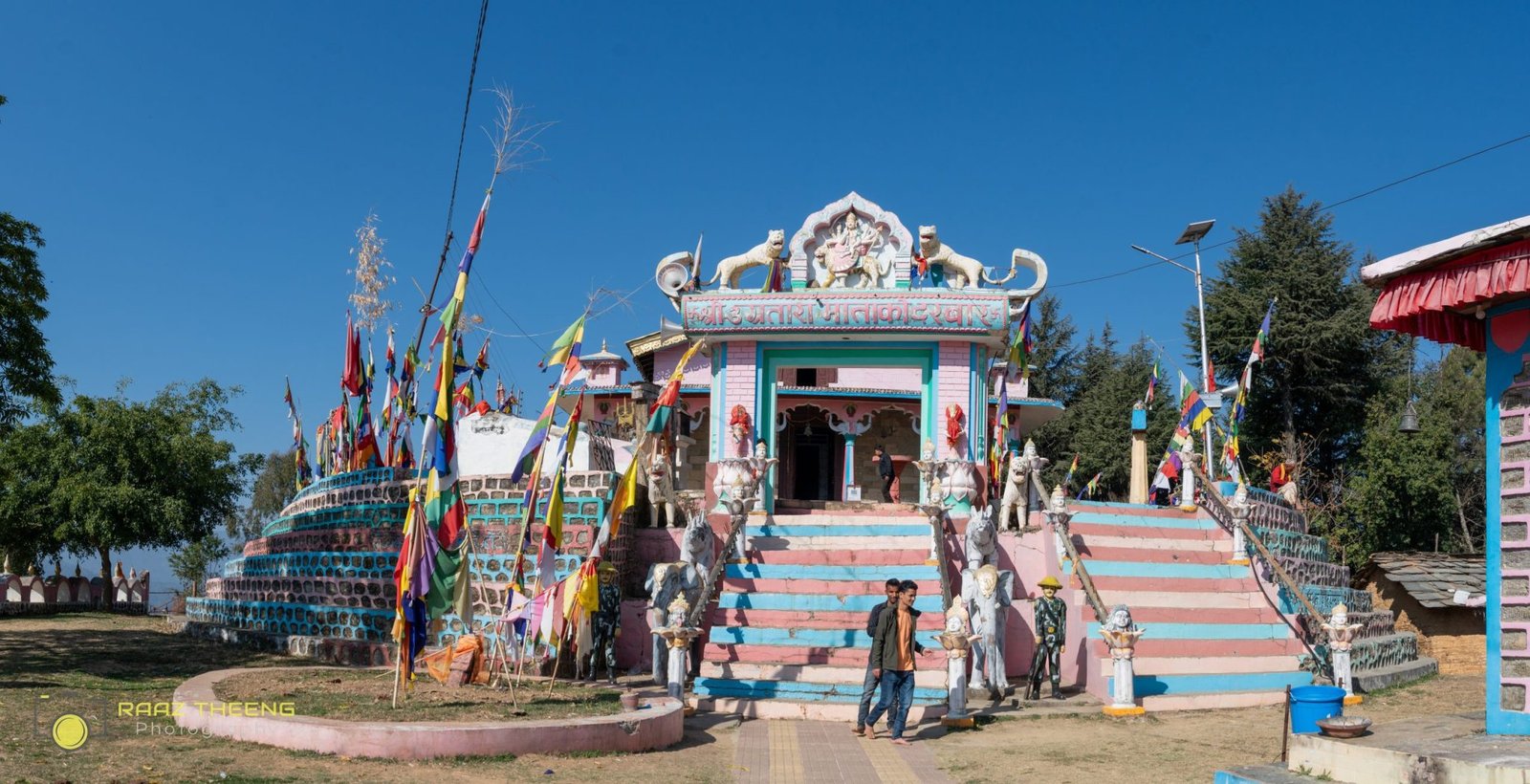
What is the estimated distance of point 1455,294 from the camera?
777 cm

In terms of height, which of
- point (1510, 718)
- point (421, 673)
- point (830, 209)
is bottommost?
point (421, 673)

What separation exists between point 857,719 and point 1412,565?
13.8 meters

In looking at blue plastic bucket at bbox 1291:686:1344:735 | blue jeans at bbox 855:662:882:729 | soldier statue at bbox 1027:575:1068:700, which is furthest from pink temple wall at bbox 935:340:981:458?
blue plastic bucket at bbox 1291:686:1344:735

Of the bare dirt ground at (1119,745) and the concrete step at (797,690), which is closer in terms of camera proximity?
the bare dirt ground at (1119,745)

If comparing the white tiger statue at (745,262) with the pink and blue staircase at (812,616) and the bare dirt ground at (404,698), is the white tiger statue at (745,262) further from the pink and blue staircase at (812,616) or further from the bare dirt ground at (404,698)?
the bare dirt ground at (404,698)

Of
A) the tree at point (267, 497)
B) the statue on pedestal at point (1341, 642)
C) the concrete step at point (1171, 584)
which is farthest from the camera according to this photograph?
the tree at point (267, 497)

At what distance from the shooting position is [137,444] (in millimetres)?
29750

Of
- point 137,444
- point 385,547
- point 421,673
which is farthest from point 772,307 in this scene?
point 137,444

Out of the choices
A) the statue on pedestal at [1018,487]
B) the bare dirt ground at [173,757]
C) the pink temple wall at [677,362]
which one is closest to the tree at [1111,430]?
the pink temple wall at [677,362]

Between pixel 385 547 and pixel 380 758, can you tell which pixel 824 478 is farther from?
pixel 380 758

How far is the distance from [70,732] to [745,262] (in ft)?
45.8

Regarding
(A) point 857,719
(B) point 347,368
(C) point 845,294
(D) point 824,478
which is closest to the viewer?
(A) point 857,719

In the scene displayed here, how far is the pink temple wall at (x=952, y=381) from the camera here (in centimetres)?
2017

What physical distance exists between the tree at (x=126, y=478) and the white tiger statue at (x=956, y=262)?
1976cm
